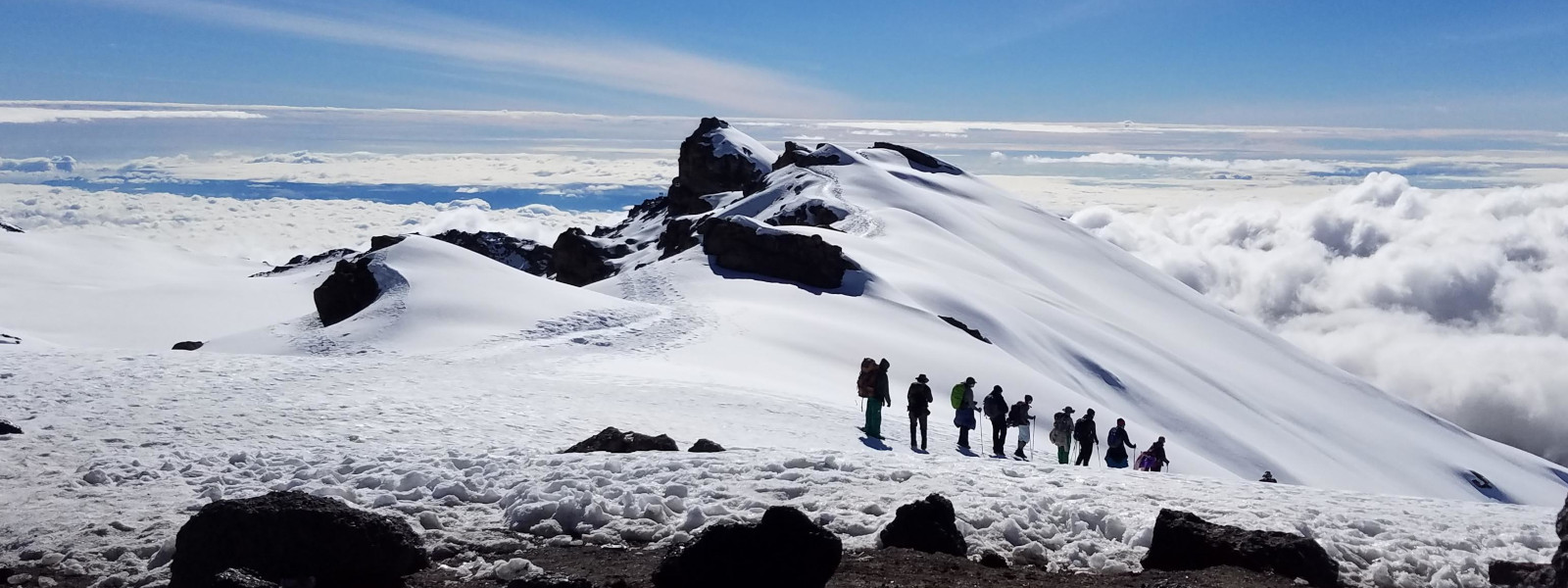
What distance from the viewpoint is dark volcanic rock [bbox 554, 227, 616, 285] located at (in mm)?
84438

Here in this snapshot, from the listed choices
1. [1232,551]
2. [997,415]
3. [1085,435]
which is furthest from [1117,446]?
[1232,551]

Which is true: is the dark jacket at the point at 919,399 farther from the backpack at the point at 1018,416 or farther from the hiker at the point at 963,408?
the backpack at the point at 1018,416

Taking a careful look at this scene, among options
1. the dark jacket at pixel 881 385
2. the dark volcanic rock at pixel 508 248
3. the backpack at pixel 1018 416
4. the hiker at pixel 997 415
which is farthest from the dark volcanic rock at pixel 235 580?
the dark volcanic rock at pixel 508 248

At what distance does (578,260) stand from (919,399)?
67045mm

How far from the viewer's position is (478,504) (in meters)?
12.1

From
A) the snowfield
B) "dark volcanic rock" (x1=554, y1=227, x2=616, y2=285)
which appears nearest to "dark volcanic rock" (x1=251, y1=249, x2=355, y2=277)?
"dark volcanic rock" (x1=554, y1=227, x2=616, y2=285)

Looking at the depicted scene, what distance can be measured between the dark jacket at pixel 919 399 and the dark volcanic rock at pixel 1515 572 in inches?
476

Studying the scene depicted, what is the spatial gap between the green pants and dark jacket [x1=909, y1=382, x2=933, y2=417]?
747 millimetres

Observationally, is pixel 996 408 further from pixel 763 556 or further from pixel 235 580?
pixel 235 580

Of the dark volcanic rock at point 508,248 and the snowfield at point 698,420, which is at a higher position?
the snowfield at point 698,420

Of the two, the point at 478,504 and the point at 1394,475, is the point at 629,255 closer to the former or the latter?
the point at 1394,475

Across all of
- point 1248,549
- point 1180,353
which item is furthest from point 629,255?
point 1248,549

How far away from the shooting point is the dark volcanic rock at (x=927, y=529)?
35.1 ft

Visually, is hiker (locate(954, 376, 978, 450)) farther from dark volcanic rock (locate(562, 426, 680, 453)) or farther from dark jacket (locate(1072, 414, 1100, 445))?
dark volcanic rock (locate(562, 426, 680, 453))
